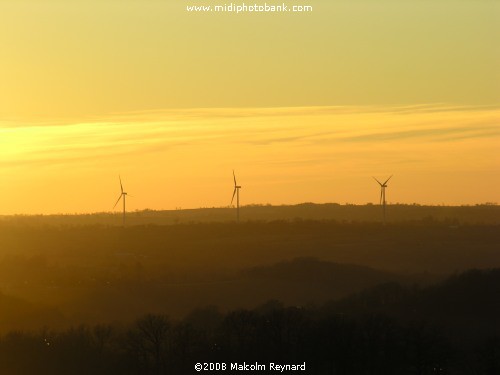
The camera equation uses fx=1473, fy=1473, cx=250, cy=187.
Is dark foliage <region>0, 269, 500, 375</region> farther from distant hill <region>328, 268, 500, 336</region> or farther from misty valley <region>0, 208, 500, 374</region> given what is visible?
distant hill <region>328, 268, 500, 336</region>

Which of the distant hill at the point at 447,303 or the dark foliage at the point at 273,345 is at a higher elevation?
the distant hill at the point at 447,303

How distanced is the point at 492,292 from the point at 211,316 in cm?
2257

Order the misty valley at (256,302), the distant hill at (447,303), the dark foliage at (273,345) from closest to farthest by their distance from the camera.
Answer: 1. the dark foliage at (273,345)
2. the misty valley at (256,302)
3. the distant hill at (447,303)

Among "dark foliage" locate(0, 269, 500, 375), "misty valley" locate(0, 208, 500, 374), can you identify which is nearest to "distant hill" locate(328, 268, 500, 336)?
"misty valley" locate(0, 208, 500, 374)

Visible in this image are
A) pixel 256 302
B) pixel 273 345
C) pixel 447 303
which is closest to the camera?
pixel 273 345

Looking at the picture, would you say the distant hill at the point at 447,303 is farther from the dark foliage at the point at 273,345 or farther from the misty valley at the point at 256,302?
the dark foliage at the point at 273,345

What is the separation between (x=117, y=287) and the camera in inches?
4909

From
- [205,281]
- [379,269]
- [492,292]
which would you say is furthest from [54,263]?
[492,292]

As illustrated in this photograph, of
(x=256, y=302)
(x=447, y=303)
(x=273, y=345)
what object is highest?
(x=256, y=302)

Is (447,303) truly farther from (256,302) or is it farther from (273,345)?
(273,345)

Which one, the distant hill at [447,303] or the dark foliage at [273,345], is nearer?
the dark foliage at [273,345]

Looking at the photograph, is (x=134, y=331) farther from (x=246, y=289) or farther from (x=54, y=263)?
(x=54, y=263)

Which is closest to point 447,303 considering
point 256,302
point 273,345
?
point 256,302

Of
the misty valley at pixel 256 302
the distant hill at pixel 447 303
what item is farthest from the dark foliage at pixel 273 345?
the distant hill at pixel 447 303
